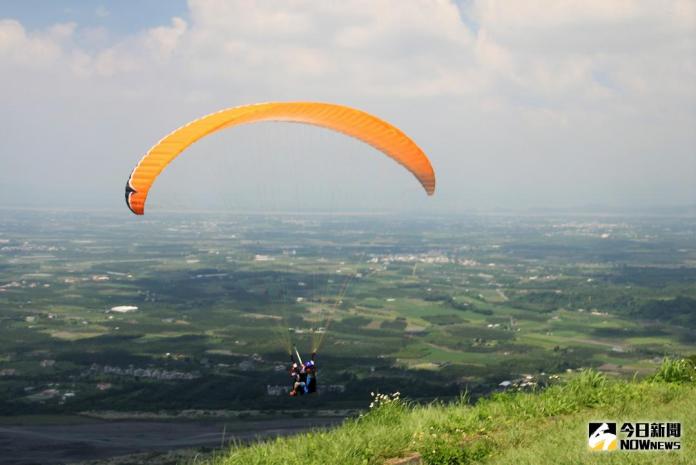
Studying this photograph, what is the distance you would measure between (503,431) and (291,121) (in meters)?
10.1

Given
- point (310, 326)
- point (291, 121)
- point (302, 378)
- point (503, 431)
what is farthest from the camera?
point (310, 326)

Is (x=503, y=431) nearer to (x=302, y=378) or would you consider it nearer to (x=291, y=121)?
(x=302, y=378)

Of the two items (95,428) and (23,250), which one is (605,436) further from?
(23,250)

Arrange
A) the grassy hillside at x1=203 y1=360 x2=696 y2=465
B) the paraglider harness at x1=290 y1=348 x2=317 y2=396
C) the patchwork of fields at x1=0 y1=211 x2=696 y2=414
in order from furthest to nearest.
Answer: the patchwork of fields at x1=0 y1=211 x2=696 y2=414
the paraglider harness at x1=290 y1=348 x2=317 y2=396
the grassy hillside at x1=203 y1=360 x2=696 y2=465

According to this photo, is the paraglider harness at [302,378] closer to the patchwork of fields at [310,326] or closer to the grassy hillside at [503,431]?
the grassy hillside at [503,431]

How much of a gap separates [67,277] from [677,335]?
128508mm

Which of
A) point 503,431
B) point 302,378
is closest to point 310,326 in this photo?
point 302,378

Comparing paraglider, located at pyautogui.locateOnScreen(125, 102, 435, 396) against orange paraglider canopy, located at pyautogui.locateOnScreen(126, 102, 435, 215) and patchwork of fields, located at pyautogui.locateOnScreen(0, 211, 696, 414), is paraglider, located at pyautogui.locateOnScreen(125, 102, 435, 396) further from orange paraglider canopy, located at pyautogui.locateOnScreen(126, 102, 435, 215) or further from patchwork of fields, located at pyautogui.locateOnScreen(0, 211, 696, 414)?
patchwork of fields, located at pyautogui.locateOnScreen(0, 211, 696, 414)

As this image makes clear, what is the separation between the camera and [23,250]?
19888cm

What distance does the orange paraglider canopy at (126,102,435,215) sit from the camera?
44.1 ft

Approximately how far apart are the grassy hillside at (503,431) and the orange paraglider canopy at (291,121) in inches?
270

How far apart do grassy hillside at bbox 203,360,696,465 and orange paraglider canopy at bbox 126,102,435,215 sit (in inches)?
270

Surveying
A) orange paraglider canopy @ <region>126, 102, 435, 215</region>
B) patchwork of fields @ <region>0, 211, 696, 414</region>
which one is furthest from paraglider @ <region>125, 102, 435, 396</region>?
patchwork of fields @ <region>0, 211, 696, 414</region>

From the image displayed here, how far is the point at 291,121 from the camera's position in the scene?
16.0 metres
